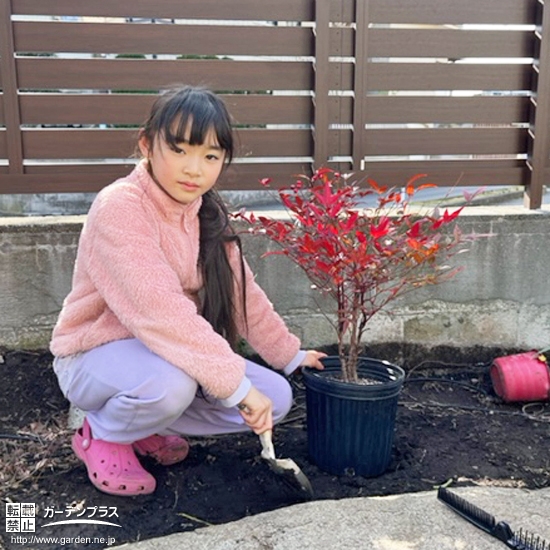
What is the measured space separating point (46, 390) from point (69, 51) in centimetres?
150

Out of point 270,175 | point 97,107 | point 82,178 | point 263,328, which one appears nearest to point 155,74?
point 97,107

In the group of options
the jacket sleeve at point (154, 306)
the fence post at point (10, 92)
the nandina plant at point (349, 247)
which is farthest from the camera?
the fence post at point (10, 92)

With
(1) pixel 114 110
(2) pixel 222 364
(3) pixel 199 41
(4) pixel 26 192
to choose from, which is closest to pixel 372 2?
(3) pixel 199 41

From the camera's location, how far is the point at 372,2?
3.07m

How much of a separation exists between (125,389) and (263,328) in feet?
1.82

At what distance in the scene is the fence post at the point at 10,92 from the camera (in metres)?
2.85

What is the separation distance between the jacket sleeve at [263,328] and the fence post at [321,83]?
1.07m

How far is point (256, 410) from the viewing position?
6.13 feet

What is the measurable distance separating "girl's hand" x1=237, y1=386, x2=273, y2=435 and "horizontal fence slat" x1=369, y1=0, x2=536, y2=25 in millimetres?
2051

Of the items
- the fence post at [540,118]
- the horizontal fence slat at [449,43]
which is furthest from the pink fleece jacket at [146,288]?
the fence post at [540,118]

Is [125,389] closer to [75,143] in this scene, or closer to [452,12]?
[75,143]

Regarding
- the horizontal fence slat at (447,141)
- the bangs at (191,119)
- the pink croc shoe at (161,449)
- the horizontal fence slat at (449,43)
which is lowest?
the pink croc shoe at (161,449)

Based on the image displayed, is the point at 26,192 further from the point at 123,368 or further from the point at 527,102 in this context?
the point at 527,102

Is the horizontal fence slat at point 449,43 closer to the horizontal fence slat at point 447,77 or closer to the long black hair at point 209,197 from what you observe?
the horizontal fence slat at point 447,77
